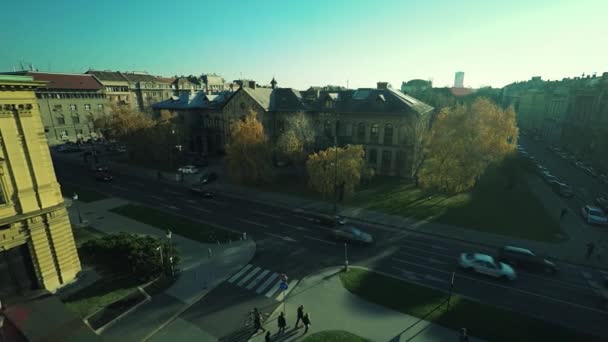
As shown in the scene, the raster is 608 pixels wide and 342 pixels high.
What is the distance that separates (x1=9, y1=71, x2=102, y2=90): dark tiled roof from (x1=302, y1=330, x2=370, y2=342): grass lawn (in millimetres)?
94088

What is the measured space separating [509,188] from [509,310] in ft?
97.5

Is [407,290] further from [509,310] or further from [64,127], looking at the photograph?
[64,127]

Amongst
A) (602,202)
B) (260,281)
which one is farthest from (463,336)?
(602,202)

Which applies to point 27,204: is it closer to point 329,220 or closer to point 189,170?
point 329,220

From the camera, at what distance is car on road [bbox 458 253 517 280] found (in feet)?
71.9

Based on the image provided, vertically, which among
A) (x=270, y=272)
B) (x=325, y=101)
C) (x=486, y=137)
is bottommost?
(x=270, y=272)

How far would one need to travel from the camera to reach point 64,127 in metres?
80.8

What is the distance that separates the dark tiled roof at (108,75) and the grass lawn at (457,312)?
106493 mm

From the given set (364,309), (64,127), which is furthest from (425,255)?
(64,127)

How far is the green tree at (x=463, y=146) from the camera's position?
34312 millimetres

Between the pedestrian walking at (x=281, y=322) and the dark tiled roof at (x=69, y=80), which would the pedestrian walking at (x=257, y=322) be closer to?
the pedestrian walking at (x=281, y=322)

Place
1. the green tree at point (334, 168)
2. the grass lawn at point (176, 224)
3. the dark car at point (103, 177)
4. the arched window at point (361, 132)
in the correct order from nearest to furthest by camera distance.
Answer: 1. the grass lawn at point (176, 224)
2. the green tree at point (334, 168)
3. the dark car at point (103, 177)
4. the arched window at point (361, 132)

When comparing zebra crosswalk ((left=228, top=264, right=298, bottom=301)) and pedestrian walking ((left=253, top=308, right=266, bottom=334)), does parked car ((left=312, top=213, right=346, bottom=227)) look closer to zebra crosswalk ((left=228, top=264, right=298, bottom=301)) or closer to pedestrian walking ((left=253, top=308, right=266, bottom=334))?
zebra crosswalk ((left=228, top=264, right=298, bottom=301))

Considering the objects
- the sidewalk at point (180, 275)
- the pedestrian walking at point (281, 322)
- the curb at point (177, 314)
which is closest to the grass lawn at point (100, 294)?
the sidewalk at point (180, 275)
